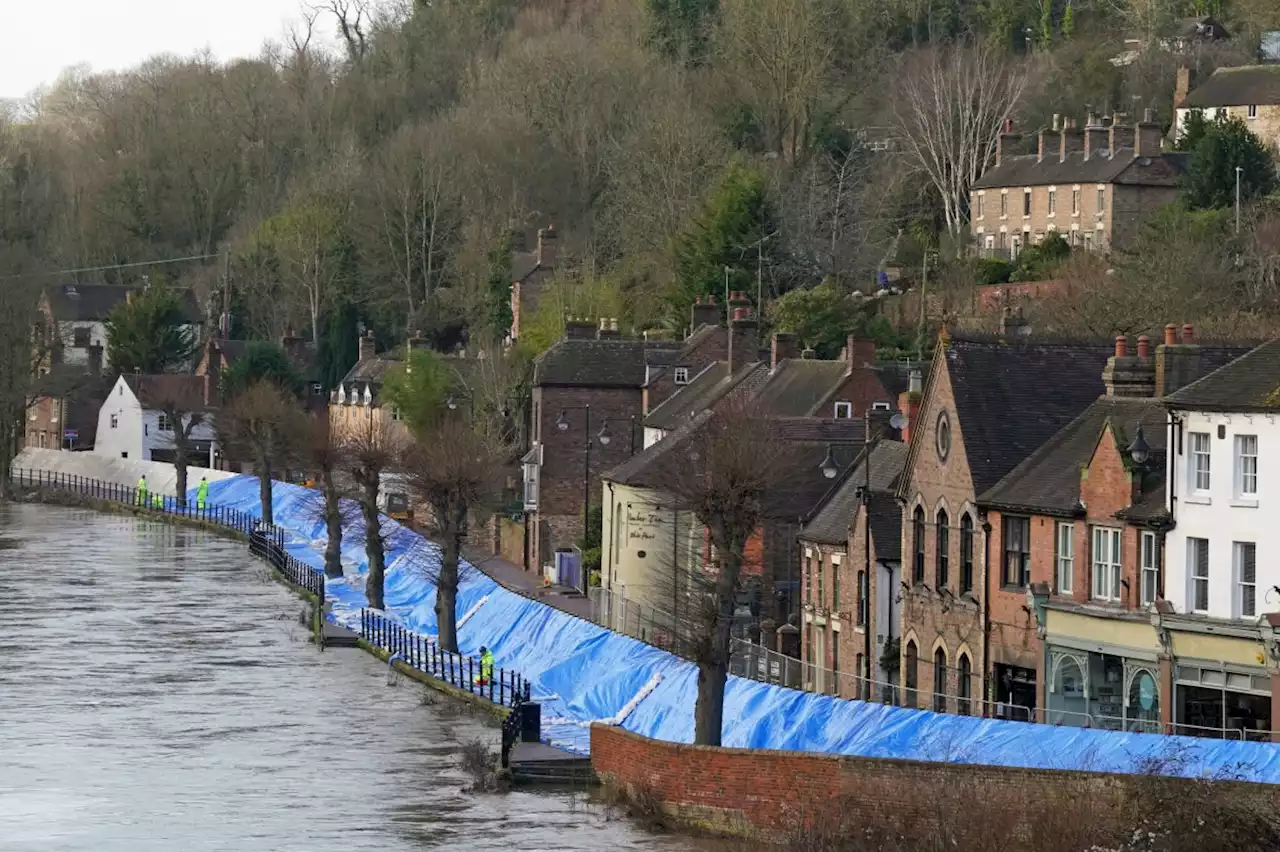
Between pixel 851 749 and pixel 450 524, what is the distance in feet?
96.3

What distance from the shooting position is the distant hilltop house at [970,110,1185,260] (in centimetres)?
10012

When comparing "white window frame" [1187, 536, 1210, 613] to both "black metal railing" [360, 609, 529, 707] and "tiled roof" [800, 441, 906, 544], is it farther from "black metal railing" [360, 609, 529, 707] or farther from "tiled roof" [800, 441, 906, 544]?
"black metal railing" [360, 609, 529, 707]

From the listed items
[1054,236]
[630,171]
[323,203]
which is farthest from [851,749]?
[323,203]

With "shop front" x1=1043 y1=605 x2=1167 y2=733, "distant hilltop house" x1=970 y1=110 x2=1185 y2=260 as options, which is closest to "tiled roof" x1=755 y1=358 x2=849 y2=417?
"shop front" x1=1043 y1=605 x2=1167 y2=733

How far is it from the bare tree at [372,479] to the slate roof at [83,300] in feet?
226

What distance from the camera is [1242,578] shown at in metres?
44.0

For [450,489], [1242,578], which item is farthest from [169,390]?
[1242,578]

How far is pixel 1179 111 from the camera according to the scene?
109 metres

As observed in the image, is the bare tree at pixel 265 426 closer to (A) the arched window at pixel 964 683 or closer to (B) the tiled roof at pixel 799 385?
(B) the tiled roof at pixel 799 385

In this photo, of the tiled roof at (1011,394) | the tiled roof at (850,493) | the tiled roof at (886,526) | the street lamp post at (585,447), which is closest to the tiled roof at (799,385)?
the tiled roof at (850,493)

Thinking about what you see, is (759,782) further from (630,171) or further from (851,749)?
(630,171)

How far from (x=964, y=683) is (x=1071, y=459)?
517 centimetres

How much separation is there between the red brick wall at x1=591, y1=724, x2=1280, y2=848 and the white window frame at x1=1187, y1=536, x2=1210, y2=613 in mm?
7648

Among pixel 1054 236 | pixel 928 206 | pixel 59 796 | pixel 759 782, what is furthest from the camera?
pixel 928 206
